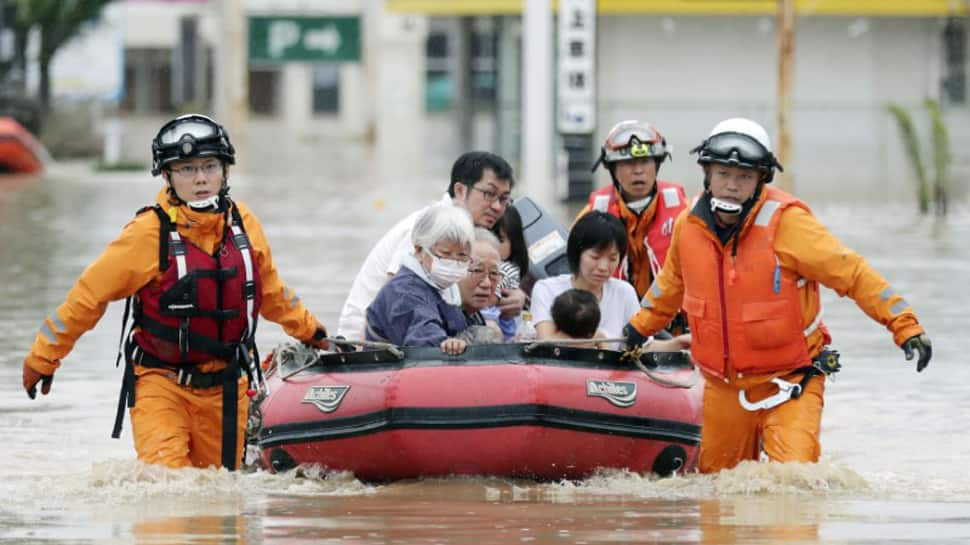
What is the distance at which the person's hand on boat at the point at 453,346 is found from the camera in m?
9.38

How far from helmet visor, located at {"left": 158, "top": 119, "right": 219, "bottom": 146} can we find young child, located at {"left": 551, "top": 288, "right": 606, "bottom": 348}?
1.96 meters

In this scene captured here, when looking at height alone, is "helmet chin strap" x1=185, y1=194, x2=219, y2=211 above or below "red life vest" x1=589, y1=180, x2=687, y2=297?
above

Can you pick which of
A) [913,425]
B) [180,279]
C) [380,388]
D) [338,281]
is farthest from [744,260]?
[338,281]

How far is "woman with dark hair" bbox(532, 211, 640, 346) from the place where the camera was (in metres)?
10.1

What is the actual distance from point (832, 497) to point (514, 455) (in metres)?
1.35

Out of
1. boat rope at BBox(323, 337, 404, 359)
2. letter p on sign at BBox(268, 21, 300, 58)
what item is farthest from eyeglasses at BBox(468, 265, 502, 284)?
letter p on sign at BBox(268, 21, 300, 58)

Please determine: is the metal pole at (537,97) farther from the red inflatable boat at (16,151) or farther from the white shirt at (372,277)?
the white shirt at (372,277)

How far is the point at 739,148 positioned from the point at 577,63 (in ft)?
63.9

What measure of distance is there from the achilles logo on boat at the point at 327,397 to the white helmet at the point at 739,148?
186 centimetres

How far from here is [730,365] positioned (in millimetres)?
9055

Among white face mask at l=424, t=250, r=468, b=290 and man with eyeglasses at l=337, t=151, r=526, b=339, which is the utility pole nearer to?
man with eyeglasses at l=337, t=151, r=526, b=339

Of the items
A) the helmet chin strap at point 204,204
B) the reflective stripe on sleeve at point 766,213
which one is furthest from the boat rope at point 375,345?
the reflective stripe on sleeve at point 766,213

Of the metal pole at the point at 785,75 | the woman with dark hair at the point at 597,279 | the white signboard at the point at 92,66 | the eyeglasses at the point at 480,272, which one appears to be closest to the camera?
the eyeglasses at the point at 480,272

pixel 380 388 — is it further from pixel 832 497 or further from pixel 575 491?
pixel 832 497
